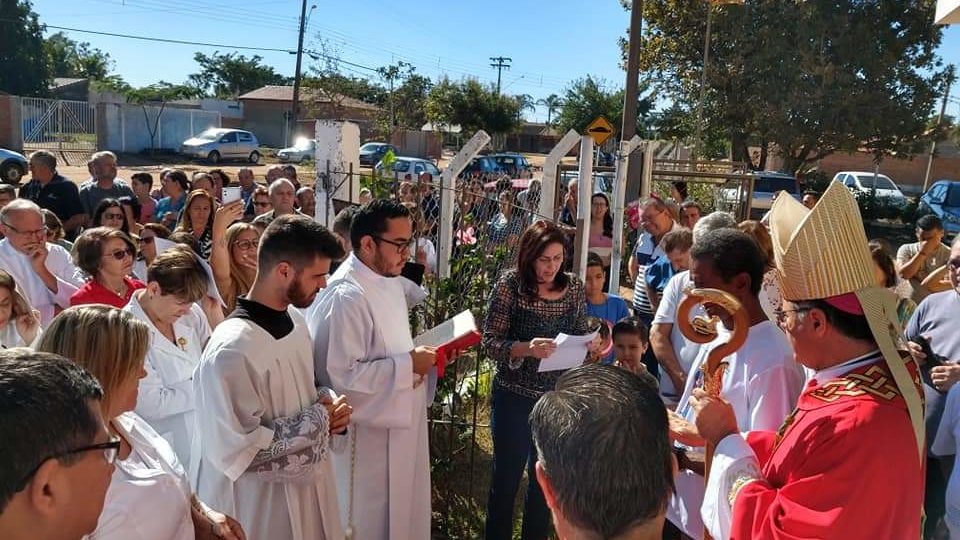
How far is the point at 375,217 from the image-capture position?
10.5 feet

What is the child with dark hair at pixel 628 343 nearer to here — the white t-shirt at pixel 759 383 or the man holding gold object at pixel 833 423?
the white t-shirt at pixel 759 383

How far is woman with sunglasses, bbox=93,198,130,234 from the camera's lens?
229 inches

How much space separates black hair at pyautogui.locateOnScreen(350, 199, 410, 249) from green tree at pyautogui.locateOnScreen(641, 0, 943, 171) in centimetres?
2247

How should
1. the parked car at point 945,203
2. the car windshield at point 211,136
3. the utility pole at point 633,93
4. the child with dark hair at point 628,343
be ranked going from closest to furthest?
the child with dark hair at point 628,343 → the utility pole at point 633,93 → the parked car at point 945,203 → the car windshield at point 211,136

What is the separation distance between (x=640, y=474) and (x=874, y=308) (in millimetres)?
946

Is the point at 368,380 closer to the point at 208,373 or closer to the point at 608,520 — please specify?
the point at 208,373

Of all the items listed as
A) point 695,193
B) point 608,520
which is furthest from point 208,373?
point 695,193

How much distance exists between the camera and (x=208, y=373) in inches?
97.7

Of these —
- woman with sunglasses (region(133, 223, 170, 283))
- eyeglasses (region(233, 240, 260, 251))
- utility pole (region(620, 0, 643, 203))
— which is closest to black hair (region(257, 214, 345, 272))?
eyeglasses (region(233, 240, 260, 251))

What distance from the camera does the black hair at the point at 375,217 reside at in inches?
125

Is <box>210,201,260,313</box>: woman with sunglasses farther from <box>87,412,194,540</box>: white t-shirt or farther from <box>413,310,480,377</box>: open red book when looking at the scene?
<box>87,412,194,540</box>: white t-shirt

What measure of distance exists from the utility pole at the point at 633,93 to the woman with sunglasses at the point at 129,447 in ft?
24.8

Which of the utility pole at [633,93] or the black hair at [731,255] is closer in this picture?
the black hair at [731,255]

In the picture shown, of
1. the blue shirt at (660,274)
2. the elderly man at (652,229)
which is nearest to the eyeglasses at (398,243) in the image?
the blue shirt at (660,274)
